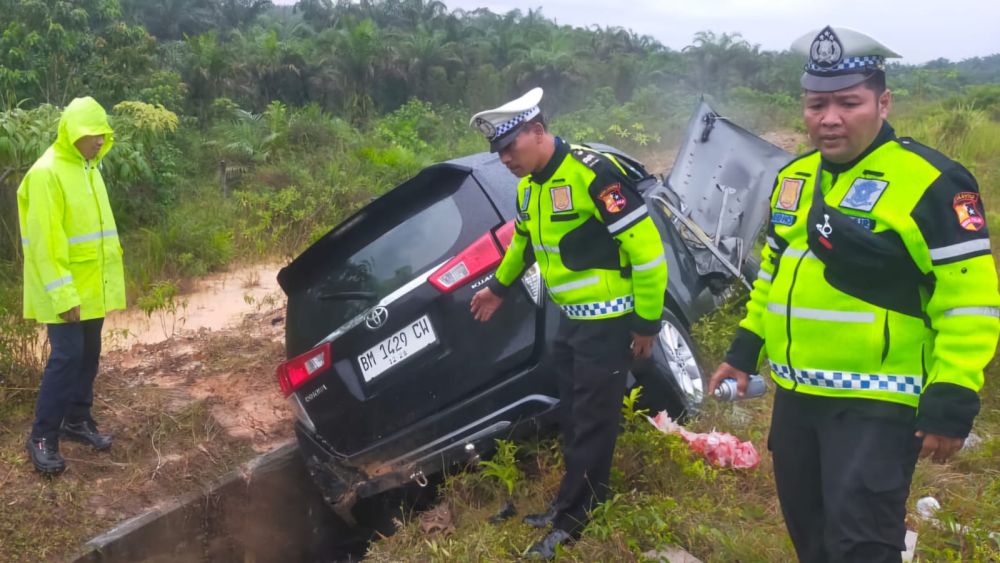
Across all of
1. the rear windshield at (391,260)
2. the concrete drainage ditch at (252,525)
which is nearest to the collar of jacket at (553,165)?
the rear windshield at (391,260)

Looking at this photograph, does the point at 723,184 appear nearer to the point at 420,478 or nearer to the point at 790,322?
the point at 420,478

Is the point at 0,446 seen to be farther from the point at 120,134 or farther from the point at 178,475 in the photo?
the point at 120,134

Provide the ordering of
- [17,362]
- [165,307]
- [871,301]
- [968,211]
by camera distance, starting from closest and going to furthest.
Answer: [968,211], [871,301], [17,362], [165,307]

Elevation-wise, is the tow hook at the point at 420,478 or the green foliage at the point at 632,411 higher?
the green foliage at the point at 632,411


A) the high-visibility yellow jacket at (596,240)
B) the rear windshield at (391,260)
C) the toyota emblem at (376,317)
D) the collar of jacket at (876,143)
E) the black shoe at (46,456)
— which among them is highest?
the collar of jacket at (876,143)

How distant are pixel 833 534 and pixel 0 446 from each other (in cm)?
391

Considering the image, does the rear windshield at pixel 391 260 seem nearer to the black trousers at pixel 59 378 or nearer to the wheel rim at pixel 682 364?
the wheel rim at pixel 682 364

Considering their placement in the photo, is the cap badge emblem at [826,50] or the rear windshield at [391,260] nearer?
the cap badge emblem at [826,50]

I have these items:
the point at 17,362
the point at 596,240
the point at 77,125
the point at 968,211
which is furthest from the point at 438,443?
the point at 17,362

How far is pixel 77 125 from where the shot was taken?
3824 millimetres

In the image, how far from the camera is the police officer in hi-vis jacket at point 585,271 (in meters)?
2.89

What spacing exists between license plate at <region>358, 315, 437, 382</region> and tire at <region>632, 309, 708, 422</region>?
0.92 meters

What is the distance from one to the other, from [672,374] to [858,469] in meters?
1.66

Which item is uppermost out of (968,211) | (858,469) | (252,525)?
(968,211)
